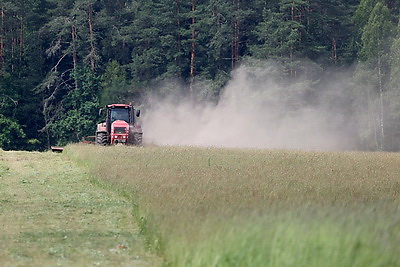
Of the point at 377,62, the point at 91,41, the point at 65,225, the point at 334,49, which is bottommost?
the point at 65,225

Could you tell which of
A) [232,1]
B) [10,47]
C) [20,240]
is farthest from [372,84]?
[20,240]

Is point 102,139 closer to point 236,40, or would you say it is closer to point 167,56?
point 167,56

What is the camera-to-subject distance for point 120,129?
40531mm

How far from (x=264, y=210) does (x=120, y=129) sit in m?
29.0

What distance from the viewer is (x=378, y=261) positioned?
8.60 metres

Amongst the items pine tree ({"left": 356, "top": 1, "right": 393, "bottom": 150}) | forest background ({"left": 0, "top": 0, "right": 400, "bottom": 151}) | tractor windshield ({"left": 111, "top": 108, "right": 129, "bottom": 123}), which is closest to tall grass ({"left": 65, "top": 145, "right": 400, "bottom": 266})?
tractor windshield ({"left": 111, "top": 108, "right": 129, "bottom": 123})

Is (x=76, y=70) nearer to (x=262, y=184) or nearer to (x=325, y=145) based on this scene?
(x=325, y=145)

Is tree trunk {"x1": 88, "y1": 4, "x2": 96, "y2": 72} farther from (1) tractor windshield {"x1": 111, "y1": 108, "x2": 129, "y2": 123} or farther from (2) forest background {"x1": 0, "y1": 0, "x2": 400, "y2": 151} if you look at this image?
(1) tractor windshield {"x1": 111, "y1": 108, "x2": 129, "y2": 123}

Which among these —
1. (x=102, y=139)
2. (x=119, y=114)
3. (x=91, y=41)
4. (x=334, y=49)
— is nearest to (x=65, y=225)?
(x=102, y=139)

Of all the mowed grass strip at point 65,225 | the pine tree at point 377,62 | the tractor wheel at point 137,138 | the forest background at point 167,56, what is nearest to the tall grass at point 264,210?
the mowed grass strip at point 65,225

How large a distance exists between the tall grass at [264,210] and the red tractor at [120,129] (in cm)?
1329

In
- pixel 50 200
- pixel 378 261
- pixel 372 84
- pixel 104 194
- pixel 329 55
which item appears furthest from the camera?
pixel 329 55

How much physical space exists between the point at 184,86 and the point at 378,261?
2119 inches

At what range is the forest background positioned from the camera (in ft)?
190
